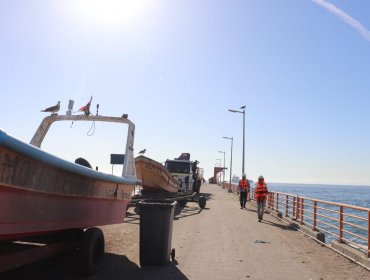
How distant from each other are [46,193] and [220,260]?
13.6 feet

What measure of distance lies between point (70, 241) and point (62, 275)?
22.1 inches

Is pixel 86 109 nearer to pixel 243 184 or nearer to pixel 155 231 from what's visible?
pixel 155 231

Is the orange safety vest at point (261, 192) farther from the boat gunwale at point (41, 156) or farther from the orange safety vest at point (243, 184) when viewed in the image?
the boat gunwale at point (41, 156)

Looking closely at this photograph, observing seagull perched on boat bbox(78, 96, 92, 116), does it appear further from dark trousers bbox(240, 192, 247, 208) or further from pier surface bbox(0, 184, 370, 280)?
dark trousers bbox(240, 192, 247, 208)

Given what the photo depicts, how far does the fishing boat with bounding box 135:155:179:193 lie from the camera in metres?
20.0

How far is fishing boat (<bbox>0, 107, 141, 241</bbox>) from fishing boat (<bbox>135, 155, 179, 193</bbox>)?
11460 millimetres

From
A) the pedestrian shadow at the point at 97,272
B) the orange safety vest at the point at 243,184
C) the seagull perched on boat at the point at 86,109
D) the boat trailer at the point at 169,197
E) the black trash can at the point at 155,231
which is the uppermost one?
the seagull perched on boat at the point at 86,109

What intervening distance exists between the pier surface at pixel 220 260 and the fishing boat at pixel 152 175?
6981 mm

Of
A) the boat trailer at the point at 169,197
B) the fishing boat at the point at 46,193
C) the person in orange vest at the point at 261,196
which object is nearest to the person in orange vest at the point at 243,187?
the boat trailer at the point at 169,197

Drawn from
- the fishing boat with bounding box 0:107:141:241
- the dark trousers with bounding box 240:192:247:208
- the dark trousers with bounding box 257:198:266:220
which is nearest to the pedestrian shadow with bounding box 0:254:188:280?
the fishing boat with bounding box 0:107:141:241

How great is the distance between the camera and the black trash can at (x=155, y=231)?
7.57 m

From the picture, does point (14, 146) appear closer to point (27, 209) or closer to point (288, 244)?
point (27, 209)

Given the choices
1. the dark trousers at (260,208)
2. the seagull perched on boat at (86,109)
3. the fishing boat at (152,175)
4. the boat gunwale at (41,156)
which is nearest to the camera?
the boat gunwale at (41,156)

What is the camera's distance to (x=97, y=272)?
7180 millimetres
